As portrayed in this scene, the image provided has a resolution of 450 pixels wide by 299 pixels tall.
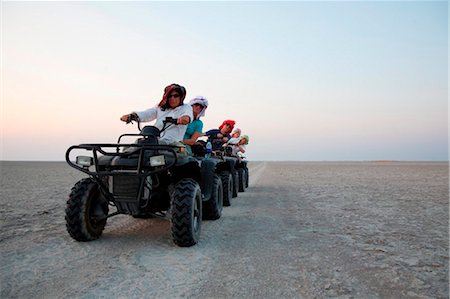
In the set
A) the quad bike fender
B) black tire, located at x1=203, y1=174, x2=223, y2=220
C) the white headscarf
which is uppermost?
the white headscarf

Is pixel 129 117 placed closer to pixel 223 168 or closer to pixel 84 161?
pixel 84 161

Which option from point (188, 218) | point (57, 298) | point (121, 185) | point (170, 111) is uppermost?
point (170, 111)

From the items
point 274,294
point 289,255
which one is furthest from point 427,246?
point 274,294

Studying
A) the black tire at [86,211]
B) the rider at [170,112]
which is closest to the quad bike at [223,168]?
the rider at [170,112]

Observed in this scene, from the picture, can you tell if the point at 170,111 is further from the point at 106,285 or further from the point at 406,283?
the point at 406,283

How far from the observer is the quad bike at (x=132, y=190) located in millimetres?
4062

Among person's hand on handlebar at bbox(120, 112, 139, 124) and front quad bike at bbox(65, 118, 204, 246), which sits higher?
person's hand on handlebar at bbox(120, 112, 139, 124)

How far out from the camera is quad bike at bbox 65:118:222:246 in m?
4.06

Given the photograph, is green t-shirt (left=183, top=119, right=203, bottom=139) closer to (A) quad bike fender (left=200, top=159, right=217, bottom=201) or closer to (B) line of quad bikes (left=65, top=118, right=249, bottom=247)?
(A) quad bike fender (left=200, top=159, right=217, bottom=201)

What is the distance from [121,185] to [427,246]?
3.79 meters

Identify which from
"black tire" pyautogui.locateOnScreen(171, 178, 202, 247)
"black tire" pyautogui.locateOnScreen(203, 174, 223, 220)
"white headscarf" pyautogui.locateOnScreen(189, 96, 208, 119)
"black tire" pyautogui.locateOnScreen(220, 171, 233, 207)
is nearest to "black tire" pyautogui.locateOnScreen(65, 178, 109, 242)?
"black tire" pyautogui.locateOnScreen(171, 178, 202, 247)

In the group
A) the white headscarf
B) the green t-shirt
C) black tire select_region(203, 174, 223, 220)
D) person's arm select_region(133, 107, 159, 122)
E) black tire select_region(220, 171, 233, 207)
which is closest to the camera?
person's arm select_region(133, 107, 159, 122)

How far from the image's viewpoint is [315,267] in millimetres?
3529

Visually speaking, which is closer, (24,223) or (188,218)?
(188,218)
